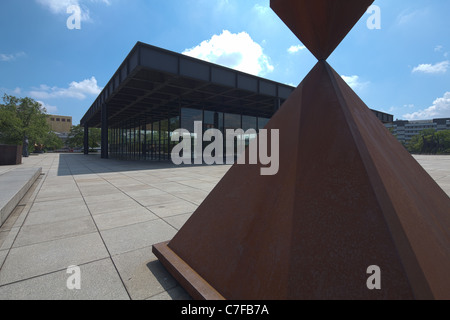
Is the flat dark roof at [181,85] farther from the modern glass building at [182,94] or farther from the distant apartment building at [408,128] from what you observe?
the distant apartment building at [408,128]

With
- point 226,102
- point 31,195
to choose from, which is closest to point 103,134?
point 226,102

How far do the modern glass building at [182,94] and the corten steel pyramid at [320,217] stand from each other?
1345 centimetres

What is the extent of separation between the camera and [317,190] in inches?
69.5

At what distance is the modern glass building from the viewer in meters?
14.8

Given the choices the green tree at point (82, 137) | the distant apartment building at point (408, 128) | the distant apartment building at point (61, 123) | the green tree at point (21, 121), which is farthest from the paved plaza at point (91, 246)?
the distant apartment building at point (408, 128)

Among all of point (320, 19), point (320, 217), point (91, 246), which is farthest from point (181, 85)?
point (320, 217)

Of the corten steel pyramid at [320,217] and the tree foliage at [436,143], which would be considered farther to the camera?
the tree foliage at [436,143]

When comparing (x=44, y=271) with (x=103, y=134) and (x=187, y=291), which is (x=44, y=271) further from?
(x=103, y=134)

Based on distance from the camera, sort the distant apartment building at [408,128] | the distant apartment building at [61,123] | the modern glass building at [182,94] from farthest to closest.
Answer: the distant apartment building at [408,128]
the distant apartment building at [61,123]
the modern glass building at [182,94]

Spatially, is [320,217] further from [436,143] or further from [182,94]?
[436,143]

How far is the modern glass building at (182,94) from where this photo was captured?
48.7ft

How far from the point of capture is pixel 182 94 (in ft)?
68.2

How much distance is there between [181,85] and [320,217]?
18.5 metres
